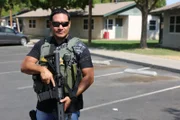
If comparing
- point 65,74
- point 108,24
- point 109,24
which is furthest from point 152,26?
point 65,74

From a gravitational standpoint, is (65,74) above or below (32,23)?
below

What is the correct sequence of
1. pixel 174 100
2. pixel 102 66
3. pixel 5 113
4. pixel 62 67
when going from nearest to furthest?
pixel 62 67 < pixel 5 113 < pixel 174 100 < pixel 102 66

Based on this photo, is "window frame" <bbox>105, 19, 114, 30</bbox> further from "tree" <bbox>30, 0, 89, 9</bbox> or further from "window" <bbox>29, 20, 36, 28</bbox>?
"window" <bbox>29, 20, 36, 28</bbox>

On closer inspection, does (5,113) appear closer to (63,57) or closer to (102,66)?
(63,57)

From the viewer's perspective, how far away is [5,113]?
20.0 feet

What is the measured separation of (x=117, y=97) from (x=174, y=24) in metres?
16.4

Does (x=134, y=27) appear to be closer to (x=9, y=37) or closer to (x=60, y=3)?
(x=60, y=3)

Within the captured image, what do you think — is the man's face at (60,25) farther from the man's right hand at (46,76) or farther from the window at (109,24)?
the window at (109,24)

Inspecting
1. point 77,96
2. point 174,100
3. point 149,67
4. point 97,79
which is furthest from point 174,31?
point 77,96

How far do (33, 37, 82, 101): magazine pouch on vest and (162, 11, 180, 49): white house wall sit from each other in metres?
20.1

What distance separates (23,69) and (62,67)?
389 mm

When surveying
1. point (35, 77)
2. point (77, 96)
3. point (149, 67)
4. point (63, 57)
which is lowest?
point (149, 67)

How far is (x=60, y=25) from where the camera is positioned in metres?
2.74

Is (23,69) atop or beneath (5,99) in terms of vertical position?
atop
